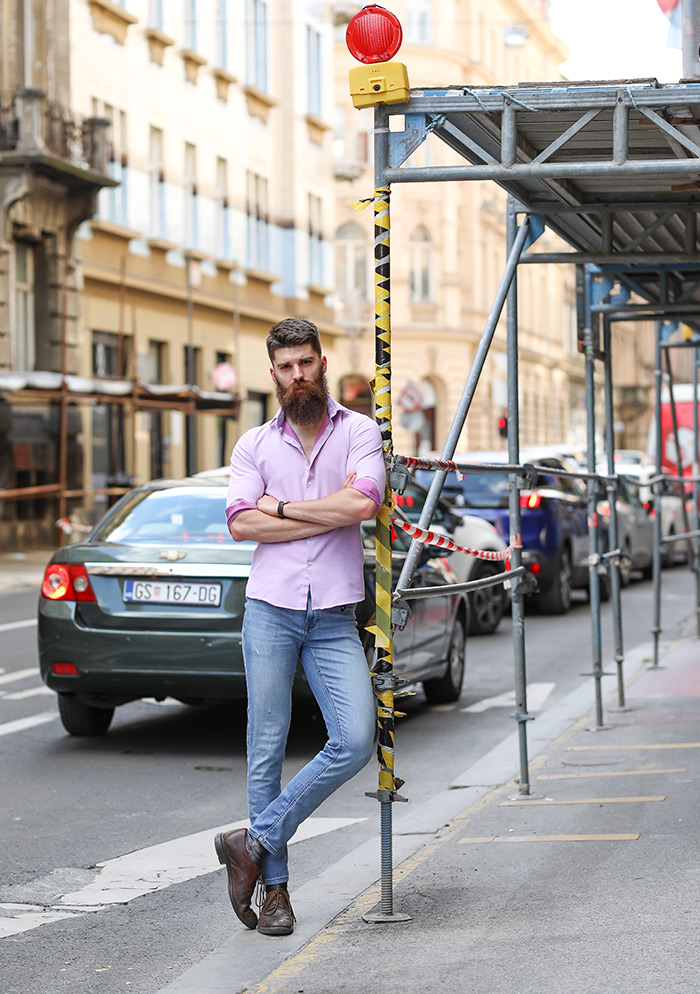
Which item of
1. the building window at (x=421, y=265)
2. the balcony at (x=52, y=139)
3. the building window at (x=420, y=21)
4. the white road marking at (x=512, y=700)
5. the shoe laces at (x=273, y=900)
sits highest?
the building window at (x=420, y=21)

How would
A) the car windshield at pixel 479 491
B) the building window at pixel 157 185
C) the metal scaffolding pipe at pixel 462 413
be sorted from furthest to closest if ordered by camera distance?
the building window at pixel 157 185 → the car windshield at pixel 479 491 → the metal scaffolding pipe at pixel 462 413

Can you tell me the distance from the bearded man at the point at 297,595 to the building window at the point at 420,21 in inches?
2102

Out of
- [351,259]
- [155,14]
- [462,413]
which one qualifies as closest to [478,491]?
[462,413]

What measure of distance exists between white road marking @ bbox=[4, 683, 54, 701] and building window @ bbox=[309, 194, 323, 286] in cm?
3220

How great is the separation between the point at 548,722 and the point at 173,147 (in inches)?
1050

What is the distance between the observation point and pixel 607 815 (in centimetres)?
673

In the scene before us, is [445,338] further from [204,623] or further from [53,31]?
[204,623]

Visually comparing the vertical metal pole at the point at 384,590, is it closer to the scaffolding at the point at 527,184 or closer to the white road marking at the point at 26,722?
the scaffolding at the point at 527,184

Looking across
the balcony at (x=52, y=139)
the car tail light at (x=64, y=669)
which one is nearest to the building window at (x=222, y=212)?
the balcony at (x=52, y=139)

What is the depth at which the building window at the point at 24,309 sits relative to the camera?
1147 inches

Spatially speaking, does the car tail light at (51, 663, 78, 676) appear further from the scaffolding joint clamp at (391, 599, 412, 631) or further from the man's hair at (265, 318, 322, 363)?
the man's hair at (265, 318, 322, 363)

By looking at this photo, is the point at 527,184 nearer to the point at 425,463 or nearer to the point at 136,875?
the point at 425,463

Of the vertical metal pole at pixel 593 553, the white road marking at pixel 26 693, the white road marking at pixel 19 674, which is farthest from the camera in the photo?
the white road marking at pixel 19 674

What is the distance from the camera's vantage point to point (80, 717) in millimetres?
9656
